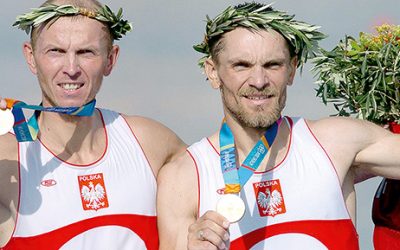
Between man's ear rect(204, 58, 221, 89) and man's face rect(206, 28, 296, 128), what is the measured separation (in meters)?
0.13

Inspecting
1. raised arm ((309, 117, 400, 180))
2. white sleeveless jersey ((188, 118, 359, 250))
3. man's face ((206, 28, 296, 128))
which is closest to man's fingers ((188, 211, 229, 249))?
white sleeveless jersey ((188, 118, 359, 250))

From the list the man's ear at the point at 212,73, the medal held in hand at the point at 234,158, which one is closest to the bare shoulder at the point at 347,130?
the medal held in hand at the point at 234,158

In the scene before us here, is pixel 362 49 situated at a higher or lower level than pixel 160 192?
higher

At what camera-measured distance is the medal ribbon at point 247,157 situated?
838 centimetres

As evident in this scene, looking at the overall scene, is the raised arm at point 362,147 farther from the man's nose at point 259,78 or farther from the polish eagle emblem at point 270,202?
the man's nose at point 259,78

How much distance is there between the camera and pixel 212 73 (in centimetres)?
893

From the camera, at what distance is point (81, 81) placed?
347 inches

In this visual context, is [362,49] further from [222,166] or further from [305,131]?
[222,166]

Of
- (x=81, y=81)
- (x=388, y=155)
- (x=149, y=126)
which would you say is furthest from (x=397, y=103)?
(x=81, y=81)

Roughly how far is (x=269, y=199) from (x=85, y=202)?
150 cm

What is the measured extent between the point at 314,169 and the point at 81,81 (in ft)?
6.66

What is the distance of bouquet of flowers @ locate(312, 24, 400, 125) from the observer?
9.29m

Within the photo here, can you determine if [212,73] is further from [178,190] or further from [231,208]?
[231,208]

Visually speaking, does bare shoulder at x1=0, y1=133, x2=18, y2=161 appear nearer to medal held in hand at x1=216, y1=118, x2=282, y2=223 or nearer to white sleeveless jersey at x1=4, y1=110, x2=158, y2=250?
white sleeveless jersey at x1=4, y1=110, x2=158, y2=250
